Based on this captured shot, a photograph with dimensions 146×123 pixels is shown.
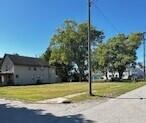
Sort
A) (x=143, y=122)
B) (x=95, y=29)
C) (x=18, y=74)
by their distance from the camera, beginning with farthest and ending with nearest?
(x=95, y=29)
(x=18, y=74)
(x=143, y=122)

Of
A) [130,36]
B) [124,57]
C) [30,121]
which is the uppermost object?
[130,36]

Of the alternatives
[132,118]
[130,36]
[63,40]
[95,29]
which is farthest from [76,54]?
[132,118]

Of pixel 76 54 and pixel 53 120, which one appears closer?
pixel 53 120

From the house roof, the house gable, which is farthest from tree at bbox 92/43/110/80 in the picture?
the house gable

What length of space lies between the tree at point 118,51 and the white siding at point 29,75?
44.1ft

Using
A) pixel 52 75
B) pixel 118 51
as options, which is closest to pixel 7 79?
pixel 52 75

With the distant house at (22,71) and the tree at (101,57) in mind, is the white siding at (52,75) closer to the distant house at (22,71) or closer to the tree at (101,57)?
the distant house at (22,71)

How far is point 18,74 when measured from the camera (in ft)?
195

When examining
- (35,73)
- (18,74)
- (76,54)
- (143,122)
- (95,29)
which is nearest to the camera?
(143,122)

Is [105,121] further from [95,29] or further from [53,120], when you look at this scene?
[95,29]

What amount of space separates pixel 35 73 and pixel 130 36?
2492 cm

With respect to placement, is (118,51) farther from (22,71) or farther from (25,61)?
(22,71)

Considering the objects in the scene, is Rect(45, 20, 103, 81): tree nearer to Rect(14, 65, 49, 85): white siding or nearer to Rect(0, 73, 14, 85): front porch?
Rect(14, 65, 49, 85): white siding

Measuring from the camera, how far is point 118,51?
70.4 m
